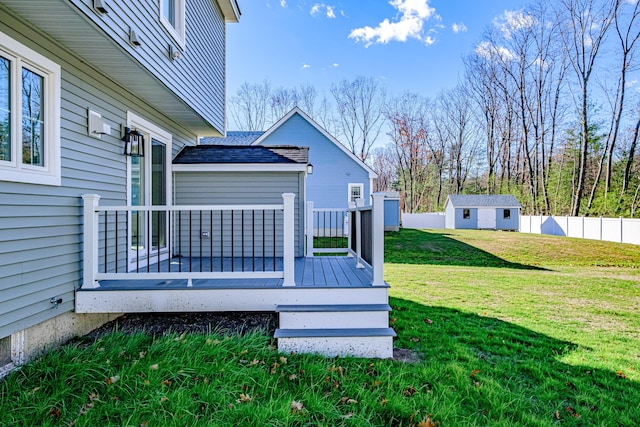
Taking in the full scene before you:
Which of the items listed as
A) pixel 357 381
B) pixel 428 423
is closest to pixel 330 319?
pixel 357 381

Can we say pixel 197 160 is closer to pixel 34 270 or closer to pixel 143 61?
pixel 143 61

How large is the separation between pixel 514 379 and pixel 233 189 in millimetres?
4778

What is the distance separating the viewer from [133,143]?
4785mm

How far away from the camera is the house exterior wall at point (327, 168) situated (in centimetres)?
1685

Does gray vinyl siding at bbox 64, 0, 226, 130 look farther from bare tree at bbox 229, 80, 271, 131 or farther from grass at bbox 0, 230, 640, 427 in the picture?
bare tree at bbox 229, 80, 271, 131

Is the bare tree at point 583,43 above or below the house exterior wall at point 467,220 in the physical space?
above

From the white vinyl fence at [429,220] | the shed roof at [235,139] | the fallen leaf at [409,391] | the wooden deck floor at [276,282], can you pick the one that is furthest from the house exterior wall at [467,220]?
the fallen leaf at [409,391]

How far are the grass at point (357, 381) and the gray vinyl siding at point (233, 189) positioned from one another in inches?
104

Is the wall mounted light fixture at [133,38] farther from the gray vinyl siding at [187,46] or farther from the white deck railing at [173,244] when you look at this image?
the white deck railing at [173,244]

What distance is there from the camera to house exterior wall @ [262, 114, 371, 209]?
16848mm

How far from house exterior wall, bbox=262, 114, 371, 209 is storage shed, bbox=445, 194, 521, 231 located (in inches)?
496

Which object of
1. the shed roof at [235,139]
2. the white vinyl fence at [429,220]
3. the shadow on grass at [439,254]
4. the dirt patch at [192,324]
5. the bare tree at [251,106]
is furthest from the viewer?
the white vinyl fence at [429,220]

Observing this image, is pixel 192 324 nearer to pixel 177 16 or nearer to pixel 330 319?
pixel 330 319

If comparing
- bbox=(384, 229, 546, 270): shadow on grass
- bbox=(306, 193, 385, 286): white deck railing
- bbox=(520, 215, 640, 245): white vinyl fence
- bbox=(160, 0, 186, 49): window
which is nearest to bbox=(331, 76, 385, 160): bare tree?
bbox=(520, 215, 640, 245): white vinyl fence
